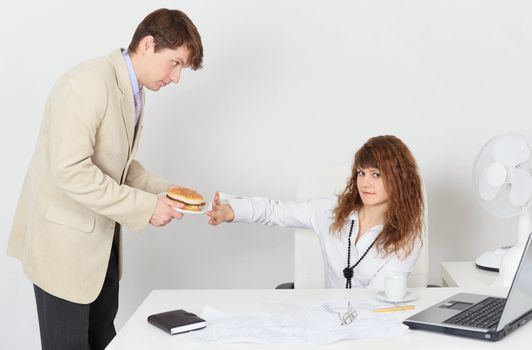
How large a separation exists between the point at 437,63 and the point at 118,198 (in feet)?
6.17

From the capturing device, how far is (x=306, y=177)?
2.84 meters

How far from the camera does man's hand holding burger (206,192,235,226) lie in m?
2.71

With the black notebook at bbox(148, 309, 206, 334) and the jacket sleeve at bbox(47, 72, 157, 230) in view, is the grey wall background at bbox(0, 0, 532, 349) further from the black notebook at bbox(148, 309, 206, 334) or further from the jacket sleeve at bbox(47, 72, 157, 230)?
the black notebook at bbox(148, 309, 206, 334)

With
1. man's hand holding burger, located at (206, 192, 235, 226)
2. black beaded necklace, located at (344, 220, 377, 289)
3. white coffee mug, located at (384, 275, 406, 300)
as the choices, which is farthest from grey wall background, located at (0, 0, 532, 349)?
white coffee mug, located at (384, 275, 406, 300)


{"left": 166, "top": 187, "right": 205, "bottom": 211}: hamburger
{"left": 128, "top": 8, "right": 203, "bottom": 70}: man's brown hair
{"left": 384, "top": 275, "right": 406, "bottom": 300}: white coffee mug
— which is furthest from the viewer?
{"left": 166, "top": 187, "right": 205, "bottom": 211}: hamburger

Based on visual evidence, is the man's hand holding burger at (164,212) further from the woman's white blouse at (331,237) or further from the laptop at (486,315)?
Answer: the laptop at (486,315)

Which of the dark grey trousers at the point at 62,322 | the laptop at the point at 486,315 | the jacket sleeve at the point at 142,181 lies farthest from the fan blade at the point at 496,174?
the dark grey trousers at the point at 62,322

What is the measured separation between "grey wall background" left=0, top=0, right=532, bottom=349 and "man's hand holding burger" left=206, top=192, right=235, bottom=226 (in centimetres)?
81

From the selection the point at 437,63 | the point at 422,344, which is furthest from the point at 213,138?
the point at 422,344

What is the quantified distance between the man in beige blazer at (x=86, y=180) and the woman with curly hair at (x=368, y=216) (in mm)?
461

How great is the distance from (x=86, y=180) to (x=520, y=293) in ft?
4.23

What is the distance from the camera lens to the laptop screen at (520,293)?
1746mm

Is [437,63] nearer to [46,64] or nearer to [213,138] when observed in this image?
[213,138]

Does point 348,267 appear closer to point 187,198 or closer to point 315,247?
point 315,247
